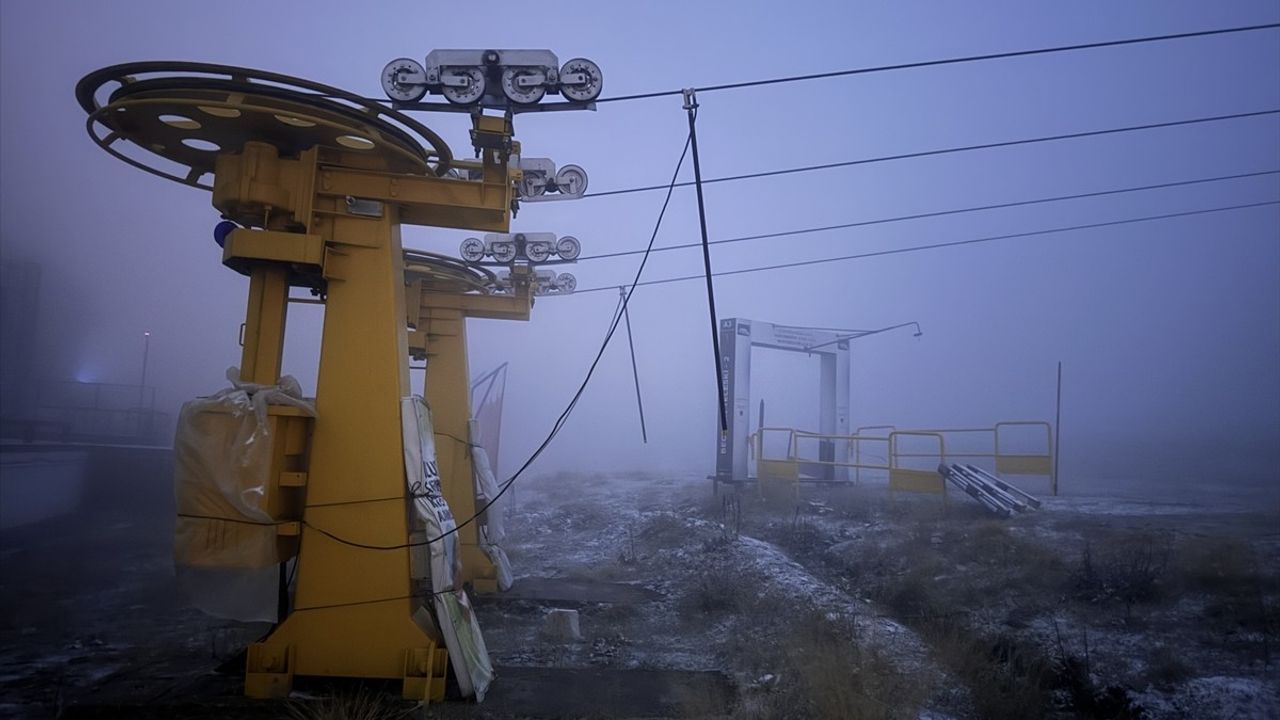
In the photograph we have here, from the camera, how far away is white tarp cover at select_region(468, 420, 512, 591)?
1091cm

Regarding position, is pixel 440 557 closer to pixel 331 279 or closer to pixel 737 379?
pixel 331 279

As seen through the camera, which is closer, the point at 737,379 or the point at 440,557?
the point at 440,557

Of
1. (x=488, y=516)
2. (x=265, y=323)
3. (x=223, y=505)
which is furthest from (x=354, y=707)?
(x=488, y=516)

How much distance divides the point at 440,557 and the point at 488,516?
5325 mm

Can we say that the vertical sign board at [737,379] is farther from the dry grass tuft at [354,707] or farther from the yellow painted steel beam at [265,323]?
the dry grass tuft at [354,707]

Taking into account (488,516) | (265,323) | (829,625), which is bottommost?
(829,625)

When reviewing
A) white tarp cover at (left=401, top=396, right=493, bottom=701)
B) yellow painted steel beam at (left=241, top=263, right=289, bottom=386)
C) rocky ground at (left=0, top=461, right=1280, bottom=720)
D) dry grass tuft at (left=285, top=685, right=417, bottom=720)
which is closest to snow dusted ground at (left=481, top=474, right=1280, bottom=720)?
rocky ground at (left=0, top=461, right=1280, bottom=720)

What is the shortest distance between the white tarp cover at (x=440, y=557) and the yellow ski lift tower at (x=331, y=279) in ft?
0.35

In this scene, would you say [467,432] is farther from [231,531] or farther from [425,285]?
[231,531]

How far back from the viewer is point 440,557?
20.0 ft

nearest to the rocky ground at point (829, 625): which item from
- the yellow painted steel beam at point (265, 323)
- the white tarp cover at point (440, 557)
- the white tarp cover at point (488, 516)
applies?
the white tarp cover at point (440, 557)

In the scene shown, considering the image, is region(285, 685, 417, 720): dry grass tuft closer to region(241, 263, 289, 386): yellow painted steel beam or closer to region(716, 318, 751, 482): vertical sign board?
region(241, 263, 289, 386): yellow painted steel beam

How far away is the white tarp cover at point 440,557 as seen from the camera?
595 cm

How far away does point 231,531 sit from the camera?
19.0 feet
